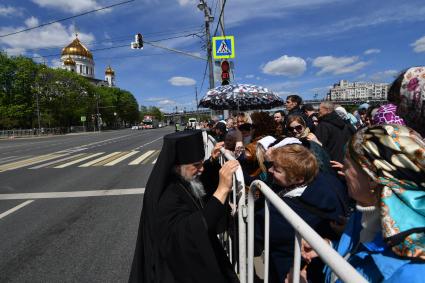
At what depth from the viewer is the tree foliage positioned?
189 ft

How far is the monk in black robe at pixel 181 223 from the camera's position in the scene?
187 centimetres

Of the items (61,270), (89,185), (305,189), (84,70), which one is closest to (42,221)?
(61,270)

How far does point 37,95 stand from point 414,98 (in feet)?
218

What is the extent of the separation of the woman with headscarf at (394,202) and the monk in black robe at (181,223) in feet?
2.38

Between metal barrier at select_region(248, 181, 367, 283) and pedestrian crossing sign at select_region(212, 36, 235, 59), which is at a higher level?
pedestrian crossing sign at select_region(212, 36, 235, 59)

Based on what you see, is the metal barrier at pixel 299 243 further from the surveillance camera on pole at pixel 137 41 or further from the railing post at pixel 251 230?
the surveillance camera on pole at pixel 137 41

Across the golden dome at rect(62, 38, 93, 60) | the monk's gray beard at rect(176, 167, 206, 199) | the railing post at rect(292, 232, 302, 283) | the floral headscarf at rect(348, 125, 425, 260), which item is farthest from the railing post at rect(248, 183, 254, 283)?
the golden dome at rect(62, 38, 93, 60)

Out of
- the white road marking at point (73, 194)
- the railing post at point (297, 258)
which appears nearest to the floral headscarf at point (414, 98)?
the railing post at point (297, 258)

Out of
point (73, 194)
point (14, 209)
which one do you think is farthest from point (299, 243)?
point (73, 194)

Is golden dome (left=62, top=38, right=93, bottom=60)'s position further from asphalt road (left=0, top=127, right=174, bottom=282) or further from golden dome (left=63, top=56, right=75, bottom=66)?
asphalt road (left=0, top=127, right=174, bottom=282)

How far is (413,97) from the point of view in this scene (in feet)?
6.73

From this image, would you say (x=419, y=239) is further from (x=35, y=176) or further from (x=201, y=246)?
(x=35, y=176)

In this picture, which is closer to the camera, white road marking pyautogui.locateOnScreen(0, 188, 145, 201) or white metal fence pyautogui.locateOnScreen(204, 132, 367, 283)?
white metal fence pyautogui.locateOnScreen(204, 132, 367, 283)

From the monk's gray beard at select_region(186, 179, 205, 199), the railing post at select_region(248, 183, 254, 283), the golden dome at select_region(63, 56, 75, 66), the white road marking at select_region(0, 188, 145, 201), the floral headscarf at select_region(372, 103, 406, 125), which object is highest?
the golden dome at select_region(63, 56, 75, 66)
